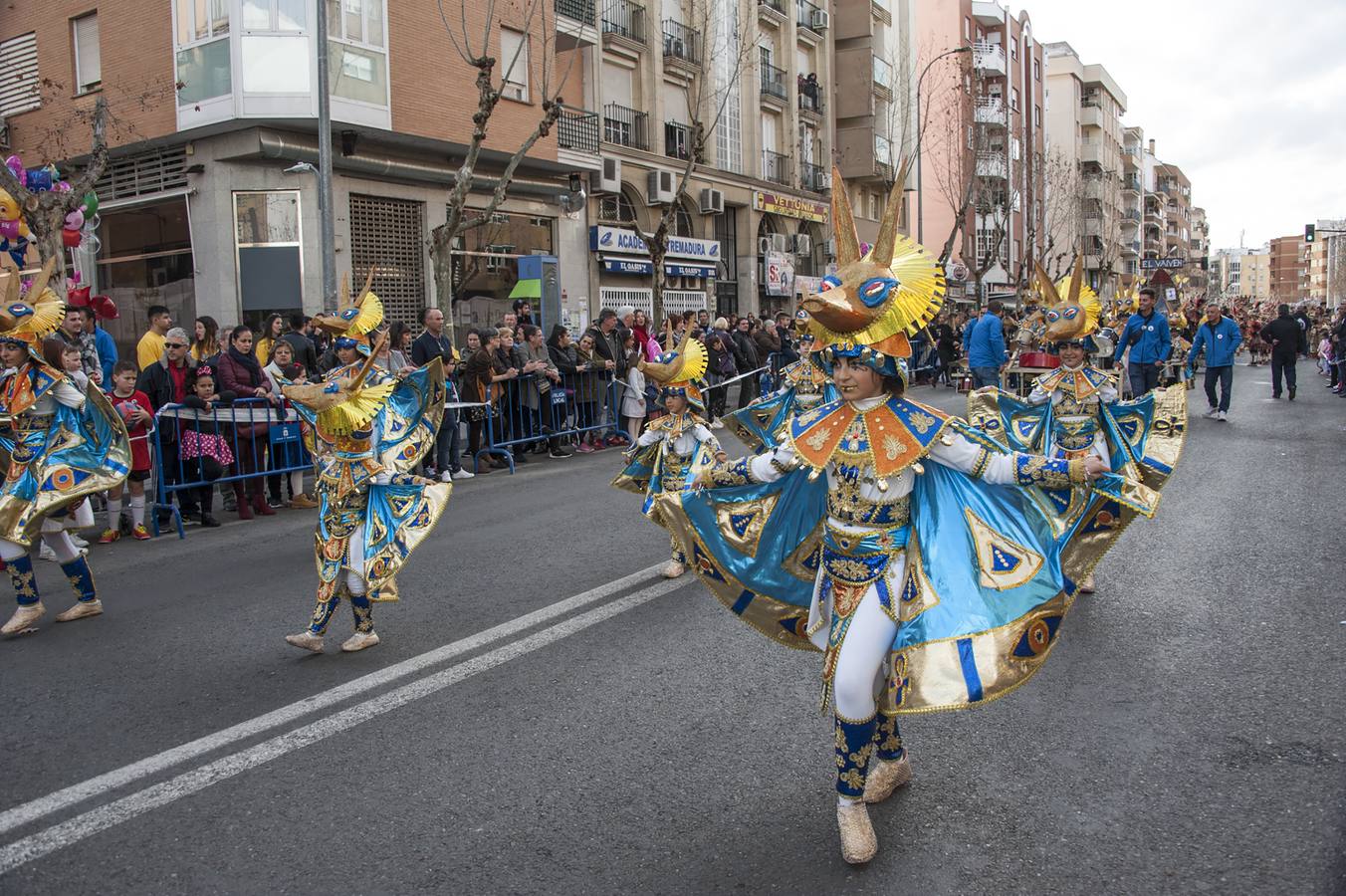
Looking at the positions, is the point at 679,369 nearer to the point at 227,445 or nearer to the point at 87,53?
the point at 227,445

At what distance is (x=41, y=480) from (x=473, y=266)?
17.2 meters

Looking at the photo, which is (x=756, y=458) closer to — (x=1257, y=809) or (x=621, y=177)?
(x=1257, y=809)

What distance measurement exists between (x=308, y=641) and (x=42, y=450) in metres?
2.40

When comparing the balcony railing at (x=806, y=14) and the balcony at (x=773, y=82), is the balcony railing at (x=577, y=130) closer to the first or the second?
the balcony at (x=773, y=82)

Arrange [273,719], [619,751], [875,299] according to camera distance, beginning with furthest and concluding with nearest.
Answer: [273,719], [619,751], [875,299]

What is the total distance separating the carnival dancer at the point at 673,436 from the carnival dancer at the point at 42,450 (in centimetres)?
352

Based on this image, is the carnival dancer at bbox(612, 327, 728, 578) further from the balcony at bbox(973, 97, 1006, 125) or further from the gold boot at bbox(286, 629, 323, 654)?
the balcony at bbox(973, 97, 1006, 125)

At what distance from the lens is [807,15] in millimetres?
38375

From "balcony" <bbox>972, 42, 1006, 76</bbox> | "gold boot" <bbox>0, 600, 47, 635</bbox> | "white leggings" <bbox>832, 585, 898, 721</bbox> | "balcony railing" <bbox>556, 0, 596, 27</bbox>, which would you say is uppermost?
"balcony" <bbox>972, 42, 1006, 76</bbox>

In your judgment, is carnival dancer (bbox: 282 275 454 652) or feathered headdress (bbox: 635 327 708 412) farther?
feathered headdress (bbox: 635 327 708 412)

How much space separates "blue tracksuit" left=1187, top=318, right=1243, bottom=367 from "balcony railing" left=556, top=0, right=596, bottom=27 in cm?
1663

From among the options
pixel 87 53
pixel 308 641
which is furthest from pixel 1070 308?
pixel 87 53

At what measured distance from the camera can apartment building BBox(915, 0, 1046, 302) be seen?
4922 centimetres

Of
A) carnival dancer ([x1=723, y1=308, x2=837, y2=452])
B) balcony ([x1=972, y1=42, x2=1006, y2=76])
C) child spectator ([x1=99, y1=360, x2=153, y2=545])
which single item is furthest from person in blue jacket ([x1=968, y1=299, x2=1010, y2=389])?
balcony ([x1=972, y1=42, x2=1006, y2=76])
